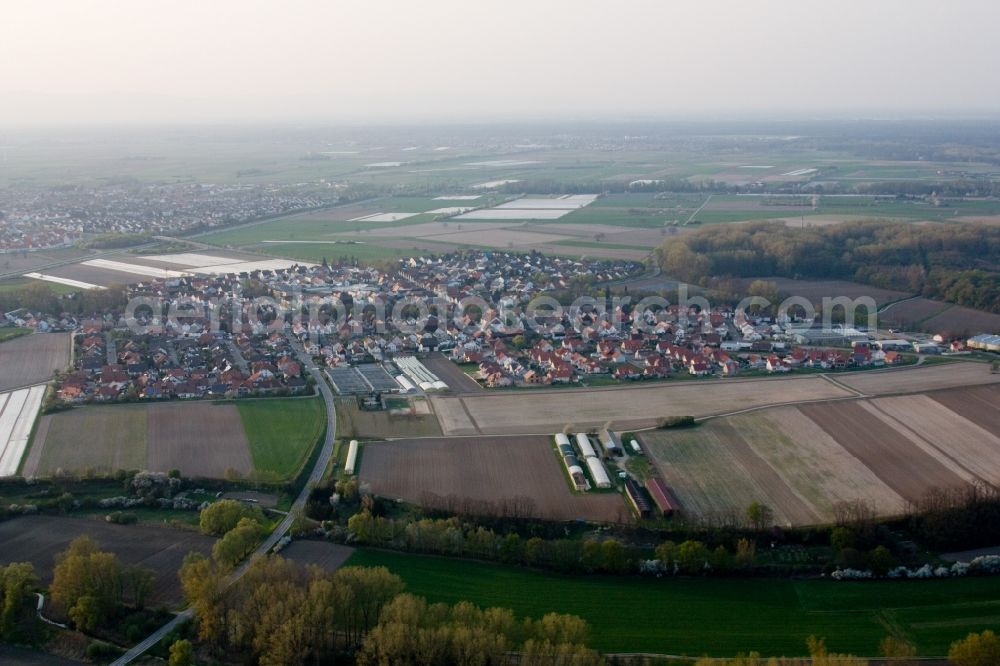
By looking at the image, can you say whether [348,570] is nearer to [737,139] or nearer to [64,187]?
[64,187]

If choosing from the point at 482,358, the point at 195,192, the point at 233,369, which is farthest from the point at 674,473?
the point at 195,192

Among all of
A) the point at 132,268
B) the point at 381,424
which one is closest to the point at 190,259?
the point at 132,268

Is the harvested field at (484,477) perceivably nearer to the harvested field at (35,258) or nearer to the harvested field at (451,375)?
the harvested field at (451,375)

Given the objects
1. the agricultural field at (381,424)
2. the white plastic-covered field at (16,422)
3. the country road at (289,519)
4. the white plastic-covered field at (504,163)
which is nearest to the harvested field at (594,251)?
the country road at (289,519)

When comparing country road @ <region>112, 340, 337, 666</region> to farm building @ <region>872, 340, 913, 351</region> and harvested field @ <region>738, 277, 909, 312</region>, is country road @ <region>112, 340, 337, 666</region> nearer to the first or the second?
farm building @ <region>872, 340, 913, 351</region>

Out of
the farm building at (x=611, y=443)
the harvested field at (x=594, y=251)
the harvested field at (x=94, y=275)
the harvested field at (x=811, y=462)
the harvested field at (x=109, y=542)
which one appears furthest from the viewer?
the harvested field at (x=594, y=251)

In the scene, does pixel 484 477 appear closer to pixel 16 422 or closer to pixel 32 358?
pixel 16 422
